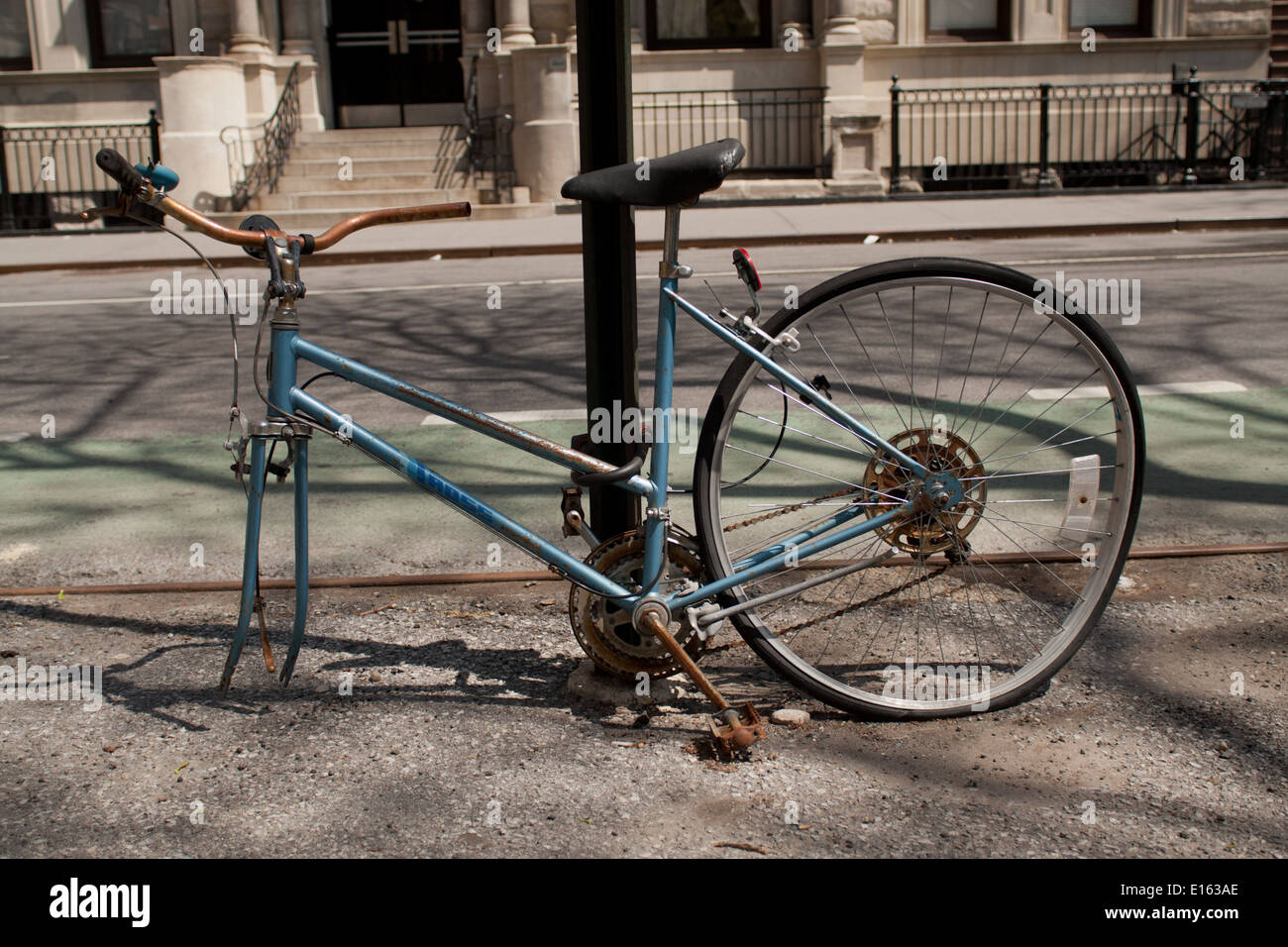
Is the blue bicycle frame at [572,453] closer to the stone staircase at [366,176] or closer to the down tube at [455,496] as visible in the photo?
the down tube at [455,496]

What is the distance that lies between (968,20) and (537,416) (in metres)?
18.1

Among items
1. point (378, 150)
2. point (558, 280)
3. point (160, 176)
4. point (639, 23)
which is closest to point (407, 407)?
point (160, 176)

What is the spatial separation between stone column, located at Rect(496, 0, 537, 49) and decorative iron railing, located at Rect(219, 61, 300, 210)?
3.43 metres

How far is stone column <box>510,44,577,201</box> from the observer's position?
64.4 ft

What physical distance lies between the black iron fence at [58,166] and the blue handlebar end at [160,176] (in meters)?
18.6

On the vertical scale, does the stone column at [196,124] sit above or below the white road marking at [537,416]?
above

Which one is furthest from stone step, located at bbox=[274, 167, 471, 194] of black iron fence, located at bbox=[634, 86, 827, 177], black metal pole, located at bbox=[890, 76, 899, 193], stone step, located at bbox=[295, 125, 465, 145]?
black metal pole, located at bbox=[890, 76, 899, 193]

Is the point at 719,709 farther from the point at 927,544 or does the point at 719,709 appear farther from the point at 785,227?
the point at 785,227

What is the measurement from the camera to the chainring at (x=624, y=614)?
10.7ft

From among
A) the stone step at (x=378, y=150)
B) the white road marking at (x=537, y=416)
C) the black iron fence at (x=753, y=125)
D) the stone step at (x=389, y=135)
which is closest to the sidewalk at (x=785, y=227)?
the stone step at (x=378, y=150)

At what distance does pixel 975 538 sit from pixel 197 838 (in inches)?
111

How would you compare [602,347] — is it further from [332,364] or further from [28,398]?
[28,398]
